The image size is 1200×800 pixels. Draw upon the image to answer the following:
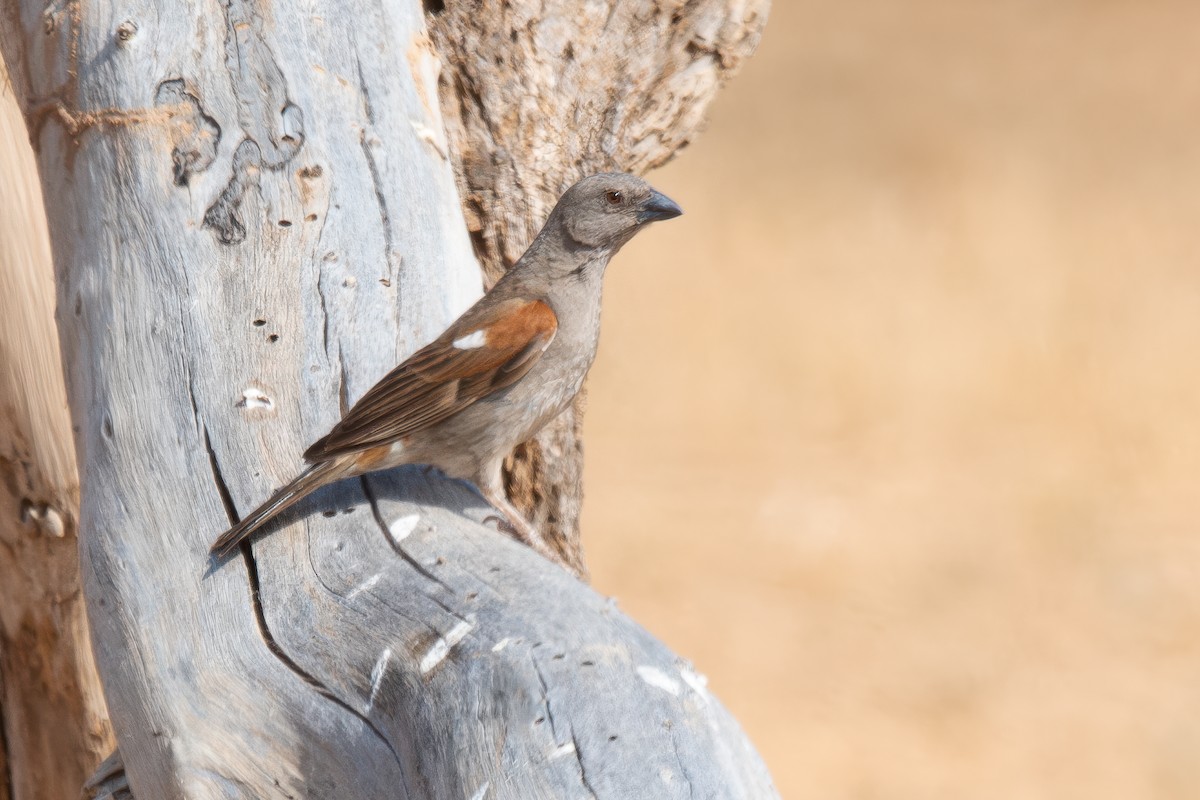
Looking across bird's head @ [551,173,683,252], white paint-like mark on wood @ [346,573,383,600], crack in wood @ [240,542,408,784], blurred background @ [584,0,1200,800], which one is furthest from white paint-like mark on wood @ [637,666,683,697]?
blurred background @ [584,0,1200,800]

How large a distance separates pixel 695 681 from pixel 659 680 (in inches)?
2.4

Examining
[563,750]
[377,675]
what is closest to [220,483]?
[377,675]

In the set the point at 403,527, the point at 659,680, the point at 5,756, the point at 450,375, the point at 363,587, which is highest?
the point at 450,375

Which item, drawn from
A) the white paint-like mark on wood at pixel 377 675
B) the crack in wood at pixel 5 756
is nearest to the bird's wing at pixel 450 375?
the white paint-like mark on wood at pixel 377 675

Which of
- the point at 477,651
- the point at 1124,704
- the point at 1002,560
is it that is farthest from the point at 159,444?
the point at 1002,560

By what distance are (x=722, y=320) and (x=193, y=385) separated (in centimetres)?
937

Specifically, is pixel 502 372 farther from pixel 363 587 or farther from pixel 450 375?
pixel 363 587

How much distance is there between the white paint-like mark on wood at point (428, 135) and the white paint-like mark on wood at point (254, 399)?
33.2 inches

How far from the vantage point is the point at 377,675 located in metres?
2.22

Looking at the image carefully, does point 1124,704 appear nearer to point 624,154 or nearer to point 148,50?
point 624,154

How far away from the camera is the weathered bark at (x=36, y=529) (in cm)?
383

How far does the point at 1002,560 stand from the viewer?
9.94 metres

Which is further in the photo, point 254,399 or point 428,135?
point 428,135

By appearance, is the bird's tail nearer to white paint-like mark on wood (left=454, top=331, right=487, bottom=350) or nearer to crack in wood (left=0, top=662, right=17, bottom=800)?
white paint-like mark on wood (left=454, top=331, right=487, bottom=350)
